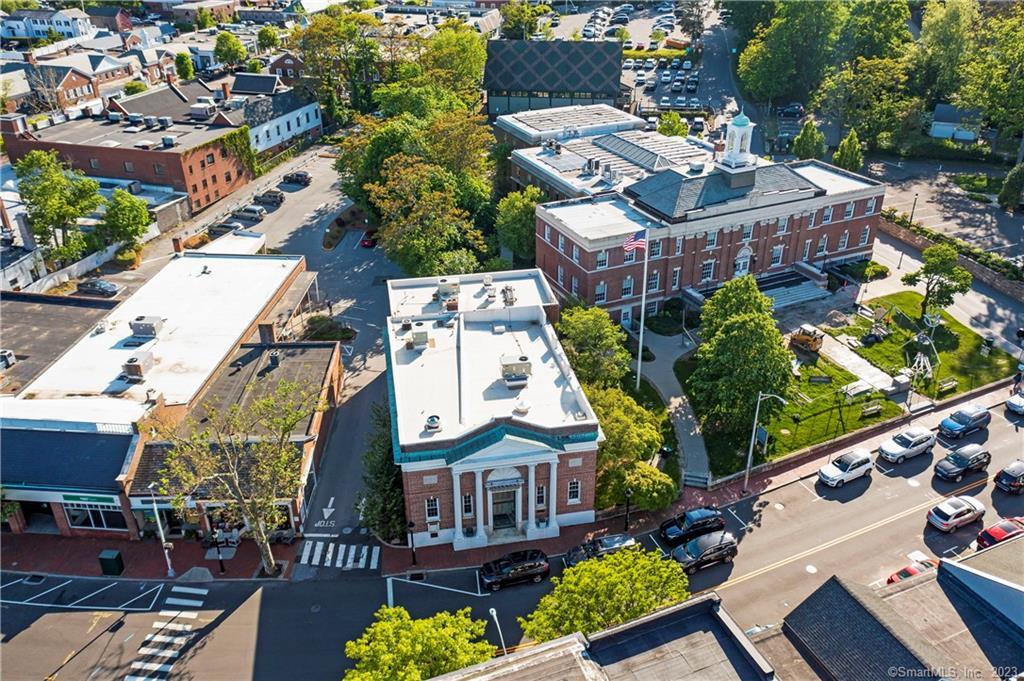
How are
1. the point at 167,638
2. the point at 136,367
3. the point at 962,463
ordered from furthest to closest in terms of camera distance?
the point at 136,367 < the point at 962,463 < the point at 167,638

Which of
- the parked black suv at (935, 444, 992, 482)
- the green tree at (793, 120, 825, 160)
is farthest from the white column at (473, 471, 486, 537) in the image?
the green tree at (793, 120, 825, 160)

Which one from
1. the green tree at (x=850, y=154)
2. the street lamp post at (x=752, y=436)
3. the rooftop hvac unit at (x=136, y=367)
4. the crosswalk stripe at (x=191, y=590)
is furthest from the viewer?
the green tree at (x=850, y=154)

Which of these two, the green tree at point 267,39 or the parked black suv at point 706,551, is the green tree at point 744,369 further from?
the green tree at point 267,39

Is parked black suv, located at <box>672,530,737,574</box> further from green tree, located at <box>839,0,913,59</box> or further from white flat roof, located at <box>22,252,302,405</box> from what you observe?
green tree, located at <box>839,0,913,59</box>

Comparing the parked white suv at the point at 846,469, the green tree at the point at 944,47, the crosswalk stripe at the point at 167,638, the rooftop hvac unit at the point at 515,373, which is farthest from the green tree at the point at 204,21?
the parked white suv at the point at 846,469

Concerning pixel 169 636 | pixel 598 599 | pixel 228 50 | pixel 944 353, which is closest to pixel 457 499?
pixel 598 599

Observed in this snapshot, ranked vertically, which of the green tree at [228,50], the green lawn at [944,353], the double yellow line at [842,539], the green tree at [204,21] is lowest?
the double yellow line at [842,539]

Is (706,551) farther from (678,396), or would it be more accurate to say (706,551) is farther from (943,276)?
(943,276)
